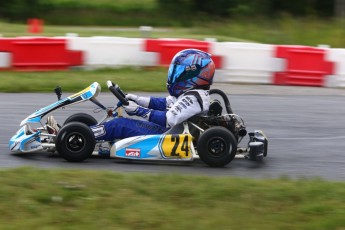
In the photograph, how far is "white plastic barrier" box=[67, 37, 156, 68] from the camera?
522 inches

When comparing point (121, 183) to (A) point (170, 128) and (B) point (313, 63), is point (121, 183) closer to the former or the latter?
(A) point (170, 128)

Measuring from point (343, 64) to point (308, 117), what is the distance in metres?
2.99

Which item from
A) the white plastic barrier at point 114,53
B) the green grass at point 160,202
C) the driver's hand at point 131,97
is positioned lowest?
the green grass at point 160,202

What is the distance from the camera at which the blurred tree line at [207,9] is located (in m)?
30.6

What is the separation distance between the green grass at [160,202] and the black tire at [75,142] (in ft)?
2.37

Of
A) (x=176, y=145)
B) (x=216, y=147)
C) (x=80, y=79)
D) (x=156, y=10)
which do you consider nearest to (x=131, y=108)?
(x=176, y=145)

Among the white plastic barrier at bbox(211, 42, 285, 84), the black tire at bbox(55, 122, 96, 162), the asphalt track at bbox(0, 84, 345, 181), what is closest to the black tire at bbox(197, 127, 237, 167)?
the asphalt track at bbox(0, 84, 345, 181)

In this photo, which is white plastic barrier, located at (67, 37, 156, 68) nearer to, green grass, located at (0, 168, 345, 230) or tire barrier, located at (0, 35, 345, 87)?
tire barrier, located at (0, 35, 345, 87)

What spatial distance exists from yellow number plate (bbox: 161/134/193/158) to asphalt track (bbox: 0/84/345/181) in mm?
140

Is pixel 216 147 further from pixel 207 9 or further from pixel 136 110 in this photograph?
pixel 207 9

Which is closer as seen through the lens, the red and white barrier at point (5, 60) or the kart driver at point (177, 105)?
the kart driver at point (177, 105)

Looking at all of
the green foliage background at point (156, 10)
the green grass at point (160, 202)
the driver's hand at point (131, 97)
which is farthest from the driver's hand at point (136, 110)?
the green foliage background at point (156, 10)

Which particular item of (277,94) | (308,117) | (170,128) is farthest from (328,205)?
(277,94)

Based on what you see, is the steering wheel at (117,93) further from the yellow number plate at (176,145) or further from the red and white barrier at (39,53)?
the red and white barrier at (39,53)
